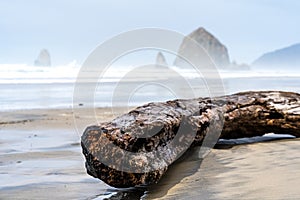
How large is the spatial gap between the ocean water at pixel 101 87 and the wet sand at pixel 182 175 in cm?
678

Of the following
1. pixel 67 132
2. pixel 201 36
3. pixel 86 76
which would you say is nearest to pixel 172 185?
pixel 67 132

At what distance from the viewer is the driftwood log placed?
344 centimetres

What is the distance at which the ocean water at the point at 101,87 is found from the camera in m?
13.4

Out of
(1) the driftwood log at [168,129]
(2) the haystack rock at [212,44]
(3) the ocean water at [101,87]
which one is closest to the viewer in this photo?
Answer: (1) the driftwood log at [168,129]

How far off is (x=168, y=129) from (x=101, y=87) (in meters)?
16.3

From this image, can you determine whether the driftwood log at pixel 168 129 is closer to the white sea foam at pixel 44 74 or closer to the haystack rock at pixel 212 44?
the white sea foam at pixel 44 74

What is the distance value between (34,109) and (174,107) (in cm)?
771

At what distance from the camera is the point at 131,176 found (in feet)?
A: 11.4

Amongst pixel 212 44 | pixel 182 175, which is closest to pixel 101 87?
pixel 182 175

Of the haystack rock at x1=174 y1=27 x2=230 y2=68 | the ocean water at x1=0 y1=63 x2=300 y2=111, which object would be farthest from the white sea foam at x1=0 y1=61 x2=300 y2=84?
the haystack rock at x1=174 y1=27 x2=230 y2=68

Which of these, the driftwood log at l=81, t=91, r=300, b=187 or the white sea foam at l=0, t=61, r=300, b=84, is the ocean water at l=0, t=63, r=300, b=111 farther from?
the driftwood log at l=81, t=91, r=300, b=187

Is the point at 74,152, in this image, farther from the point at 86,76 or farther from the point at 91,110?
the point at 86,76

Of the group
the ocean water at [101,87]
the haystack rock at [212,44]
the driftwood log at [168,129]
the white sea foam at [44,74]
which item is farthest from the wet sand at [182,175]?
the haystack rock at [212,44]

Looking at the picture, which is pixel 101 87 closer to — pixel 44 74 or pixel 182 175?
pixel 44 74
